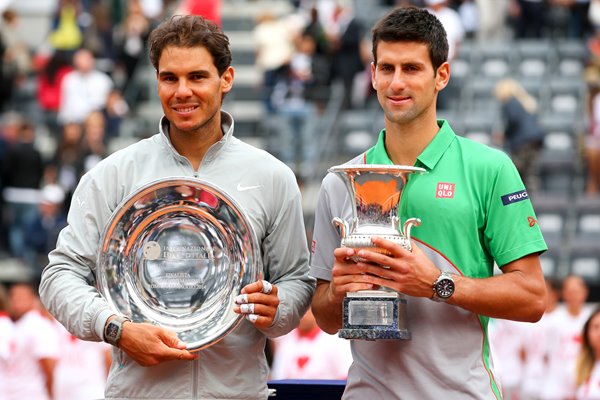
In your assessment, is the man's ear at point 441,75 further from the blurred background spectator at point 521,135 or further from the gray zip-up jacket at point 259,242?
the blurred background spectator at point 521,135

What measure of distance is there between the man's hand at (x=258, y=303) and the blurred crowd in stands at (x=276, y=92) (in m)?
5.96

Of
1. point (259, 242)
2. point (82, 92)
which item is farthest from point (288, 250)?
point (82, 92)

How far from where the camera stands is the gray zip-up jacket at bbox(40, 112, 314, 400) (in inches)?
159

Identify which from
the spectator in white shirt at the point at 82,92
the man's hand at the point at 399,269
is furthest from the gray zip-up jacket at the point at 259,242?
the spectator in white shirt at the point at 82,92

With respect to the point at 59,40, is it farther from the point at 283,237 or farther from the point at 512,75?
the point at 283,237

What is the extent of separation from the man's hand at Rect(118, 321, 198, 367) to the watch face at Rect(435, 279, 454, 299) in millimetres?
734

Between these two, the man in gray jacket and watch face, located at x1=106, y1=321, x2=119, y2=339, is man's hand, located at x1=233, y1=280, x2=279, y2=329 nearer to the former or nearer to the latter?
the man in gray jacket

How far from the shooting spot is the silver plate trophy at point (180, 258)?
3986mm

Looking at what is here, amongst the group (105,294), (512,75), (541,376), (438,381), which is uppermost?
(512,75)

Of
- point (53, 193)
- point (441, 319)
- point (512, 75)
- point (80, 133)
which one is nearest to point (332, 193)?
point (441, 319)

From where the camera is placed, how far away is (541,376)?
10570 mm

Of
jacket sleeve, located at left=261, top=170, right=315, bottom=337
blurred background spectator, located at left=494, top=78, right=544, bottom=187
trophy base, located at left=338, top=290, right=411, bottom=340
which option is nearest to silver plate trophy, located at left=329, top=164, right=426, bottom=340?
trophy base, located at left=338, top=290, right=411, bottom=340

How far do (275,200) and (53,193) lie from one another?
9994 mm

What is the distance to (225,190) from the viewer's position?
13.5ft
